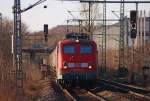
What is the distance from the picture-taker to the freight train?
99.5 feet

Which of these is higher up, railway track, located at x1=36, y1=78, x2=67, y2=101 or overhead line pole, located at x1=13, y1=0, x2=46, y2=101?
overhead line pole, located at x1=13, y1=0, x2=46, y2=101

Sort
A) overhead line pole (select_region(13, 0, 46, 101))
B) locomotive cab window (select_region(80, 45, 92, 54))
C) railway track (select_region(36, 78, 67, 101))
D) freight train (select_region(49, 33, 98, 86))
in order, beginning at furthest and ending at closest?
1. locomotive cab window (select_region(80, 45, 92, 54))
2. freight train (select_region(49, 33, 98, 86))
3. overhead line pole (select_region(13, 0, 46, 101))
4. railway track (select_region(36, 78, 67, 101))

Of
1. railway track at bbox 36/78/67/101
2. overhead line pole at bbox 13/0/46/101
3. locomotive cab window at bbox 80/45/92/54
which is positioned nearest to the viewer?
railway track at bbox 36/78/67/101

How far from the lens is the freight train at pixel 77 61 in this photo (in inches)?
1194

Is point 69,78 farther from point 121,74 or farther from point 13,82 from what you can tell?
point 121,74

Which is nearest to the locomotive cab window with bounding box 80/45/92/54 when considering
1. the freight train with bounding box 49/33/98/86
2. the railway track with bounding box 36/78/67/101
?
the freight train with bounding box 49/33/98/86

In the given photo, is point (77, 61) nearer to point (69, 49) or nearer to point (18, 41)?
point (69, 49)

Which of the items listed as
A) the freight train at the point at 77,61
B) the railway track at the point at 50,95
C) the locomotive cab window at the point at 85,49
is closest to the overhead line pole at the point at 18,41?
the railway track at the point at 50,95

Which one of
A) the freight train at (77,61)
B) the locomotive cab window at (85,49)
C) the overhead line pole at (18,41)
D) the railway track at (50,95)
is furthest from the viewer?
the locomotive cab window at (85,49)

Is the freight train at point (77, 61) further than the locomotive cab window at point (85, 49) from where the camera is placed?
No

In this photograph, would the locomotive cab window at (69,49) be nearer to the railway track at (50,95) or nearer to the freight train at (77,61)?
the freight train at (77,61)

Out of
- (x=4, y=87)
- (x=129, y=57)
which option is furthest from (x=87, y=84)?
(x=129, y=57)

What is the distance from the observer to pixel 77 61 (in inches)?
1210

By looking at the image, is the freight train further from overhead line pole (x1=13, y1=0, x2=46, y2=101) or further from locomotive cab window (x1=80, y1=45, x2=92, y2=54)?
overhead line pole (x1=13, y1=0, x2=46, y2=101)
